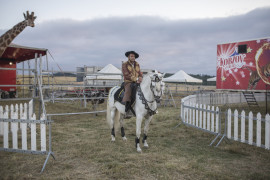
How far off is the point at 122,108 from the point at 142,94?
101 centimetres

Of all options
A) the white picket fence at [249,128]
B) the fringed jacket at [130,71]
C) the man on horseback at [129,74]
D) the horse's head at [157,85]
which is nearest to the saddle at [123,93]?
the man on horseback at [129,74]

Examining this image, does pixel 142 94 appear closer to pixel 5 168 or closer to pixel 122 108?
pixel 122 108

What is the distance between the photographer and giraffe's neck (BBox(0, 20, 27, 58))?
221 inches

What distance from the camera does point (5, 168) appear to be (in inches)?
152

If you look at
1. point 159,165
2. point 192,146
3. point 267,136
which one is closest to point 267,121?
point 267,136

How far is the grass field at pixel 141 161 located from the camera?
369 centimetres

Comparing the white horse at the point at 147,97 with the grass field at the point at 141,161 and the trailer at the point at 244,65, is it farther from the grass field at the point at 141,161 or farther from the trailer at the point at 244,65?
the trailer at the point at 244,65

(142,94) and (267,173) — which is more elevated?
(142,94)

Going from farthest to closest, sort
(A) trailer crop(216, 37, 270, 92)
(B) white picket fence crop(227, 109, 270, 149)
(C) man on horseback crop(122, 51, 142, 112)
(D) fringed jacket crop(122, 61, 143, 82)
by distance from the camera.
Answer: (A) trailer crop(216, 37, 270, 92) < (D) fringed jacket crop(122, 61, 143, 82) < (C) man on horseback crop(122, 51, 142, 112) < (B) white picket fence crop(227, 109, 270, 149)

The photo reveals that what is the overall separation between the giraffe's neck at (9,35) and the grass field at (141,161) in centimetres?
300

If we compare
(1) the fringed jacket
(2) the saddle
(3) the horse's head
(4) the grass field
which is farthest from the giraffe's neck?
(3) the horse's head

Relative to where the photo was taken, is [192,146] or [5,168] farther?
[192,146]

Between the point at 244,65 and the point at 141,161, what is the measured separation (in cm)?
1226

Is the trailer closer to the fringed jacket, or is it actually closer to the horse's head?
the fringed jacket
